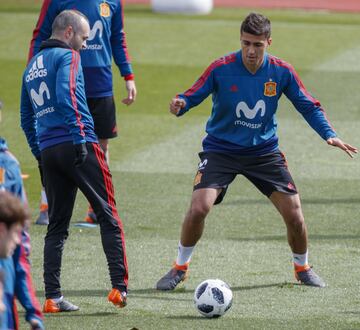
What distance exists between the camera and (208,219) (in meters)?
11.4

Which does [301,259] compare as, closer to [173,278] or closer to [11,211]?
[173,278]

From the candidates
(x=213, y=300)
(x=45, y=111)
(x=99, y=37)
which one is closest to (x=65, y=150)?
(x=45, y=111)

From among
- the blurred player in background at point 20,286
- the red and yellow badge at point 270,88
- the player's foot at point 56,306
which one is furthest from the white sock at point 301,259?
the blurred player in background at point 20,286

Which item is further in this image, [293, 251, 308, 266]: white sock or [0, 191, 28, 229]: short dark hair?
[293, 251, 308, 266]: white sock

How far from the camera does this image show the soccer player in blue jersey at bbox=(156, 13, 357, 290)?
8742 millimetres

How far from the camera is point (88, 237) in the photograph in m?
10.6

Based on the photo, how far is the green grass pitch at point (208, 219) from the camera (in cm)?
816

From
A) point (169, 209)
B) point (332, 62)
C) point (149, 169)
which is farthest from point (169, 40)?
point (169, 209)

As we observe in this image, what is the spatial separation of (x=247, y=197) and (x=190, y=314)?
14.4ft

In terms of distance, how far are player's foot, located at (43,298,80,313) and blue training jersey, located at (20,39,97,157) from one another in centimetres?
109

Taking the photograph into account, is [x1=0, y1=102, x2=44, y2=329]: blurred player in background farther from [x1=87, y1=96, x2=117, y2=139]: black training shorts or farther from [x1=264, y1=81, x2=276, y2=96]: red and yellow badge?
[x1=87, y1=96, x2=117, y2=139]: black training shorts

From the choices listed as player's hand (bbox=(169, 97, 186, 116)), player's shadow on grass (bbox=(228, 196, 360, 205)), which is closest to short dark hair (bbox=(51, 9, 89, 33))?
player's hand (bbox=(169, 97, 186, 116))

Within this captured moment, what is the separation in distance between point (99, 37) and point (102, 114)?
0.74 meters

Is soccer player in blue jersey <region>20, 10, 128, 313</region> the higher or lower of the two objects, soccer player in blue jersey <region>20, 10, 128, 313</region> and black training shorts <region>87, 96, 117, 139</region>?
the higher
